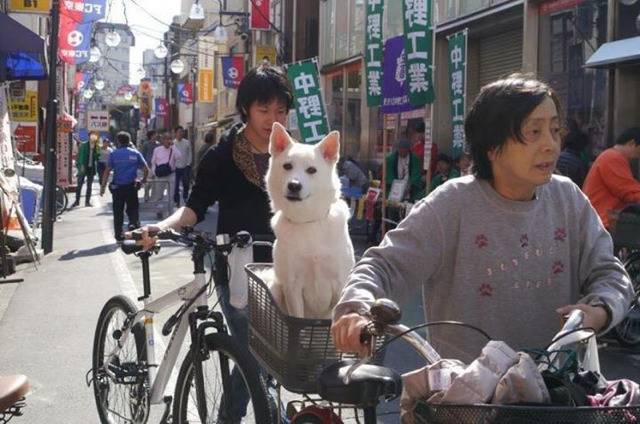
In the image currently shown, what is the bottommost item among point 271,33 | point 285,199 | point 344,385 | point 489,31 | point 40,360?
point 40,360

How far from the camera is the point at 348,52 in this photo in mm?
23078

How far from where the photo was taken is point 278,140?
362 cm

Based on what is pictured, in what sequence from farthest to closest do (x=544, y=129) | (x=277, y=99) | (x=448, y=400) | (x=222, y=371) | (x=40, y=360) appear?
(x=40, y=360) < (x=277, y=99) < (x=222, y=371) < (x=544, y=129) < (x=448, y=400)

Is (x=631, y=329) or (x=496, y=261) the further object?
(x=631, y=329)

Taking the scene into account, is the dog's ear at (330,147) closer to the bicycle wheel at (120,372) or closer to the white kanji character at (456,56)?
the bicycle wheel at (120,372)

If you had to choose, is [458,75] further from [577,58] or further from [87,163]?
[87,163]

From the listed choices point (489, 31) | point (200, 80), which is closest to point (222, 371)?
point (489, 31)

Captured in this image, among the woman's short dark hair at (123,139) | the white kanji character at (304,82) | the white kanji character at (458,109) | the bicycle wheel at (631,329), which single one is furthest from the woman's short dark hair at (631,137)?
the woman's short dark hair at (123,139)

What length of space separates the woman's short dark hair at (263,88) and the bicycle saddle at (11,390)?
71.3 inches

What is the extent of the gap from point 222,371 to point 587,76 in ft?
31.9

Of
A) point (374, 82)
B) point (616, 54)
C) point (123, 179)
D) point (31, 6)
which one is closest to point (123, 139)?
point (123, 179)

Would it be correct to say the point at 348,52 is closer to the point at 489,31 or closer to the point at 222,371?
the point at 489,31

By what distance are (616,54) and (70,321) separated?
717 cm

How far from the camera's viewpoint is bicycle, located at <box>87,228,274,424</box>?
379 centimetres
